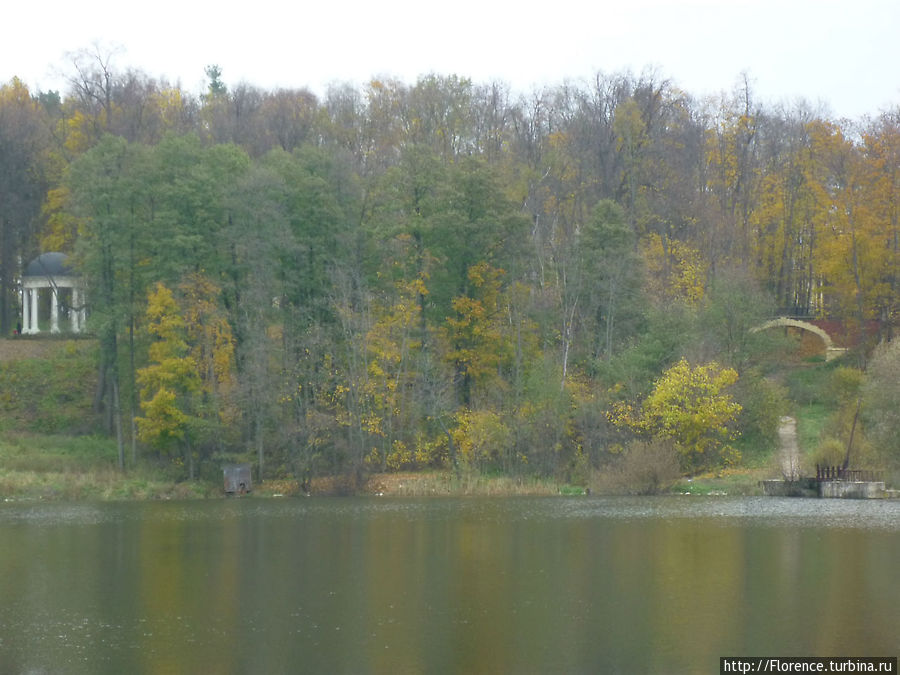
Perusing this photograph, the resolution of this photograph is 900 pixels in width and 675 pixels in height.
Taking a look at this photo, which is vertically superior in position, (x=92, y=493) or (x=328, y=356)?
(x=328, y=356)

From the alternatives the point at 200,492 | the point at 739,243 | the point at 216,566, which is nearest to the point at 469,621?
the point at 216,566

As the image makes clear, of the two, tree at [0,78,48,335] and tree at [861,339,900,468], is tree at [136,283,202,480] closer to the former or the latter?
tree at [0,78,48,335]

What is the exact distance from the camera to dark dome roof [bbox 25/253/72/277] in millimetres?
67312

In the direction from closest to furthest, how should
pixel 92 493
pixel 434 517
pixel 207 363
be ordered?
pixel 434 517 < pixel 92 493 < pixel 207 363

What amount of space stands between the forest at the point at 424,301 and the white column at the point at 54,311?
320cm

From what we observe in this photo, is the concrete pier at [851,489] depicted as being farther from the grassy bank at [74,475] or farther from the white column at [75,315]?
the white column at [75,315]

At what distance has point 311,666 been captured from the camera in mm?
17688

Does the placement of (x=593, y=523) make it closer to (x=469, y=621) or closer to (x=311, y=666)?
(x=469, y=621)

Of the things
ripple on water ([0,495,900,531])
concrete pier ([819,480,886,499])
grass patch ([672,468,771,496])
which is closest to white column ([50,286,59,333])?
ripple on water ([0,495,900,531])

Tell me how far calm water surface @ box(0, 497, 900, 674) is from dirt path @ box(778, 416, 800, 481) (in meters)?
5.87

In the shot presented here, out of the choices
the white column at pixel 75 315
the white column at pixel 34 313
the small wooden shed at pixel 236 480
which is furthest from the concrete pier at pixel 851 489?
the white column at pixel 34 313

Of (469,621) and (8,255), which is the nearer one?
(469,621)

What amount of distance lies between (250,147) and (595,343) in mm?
25856

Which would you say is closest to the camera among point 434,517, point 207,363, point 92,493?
point 434,517
